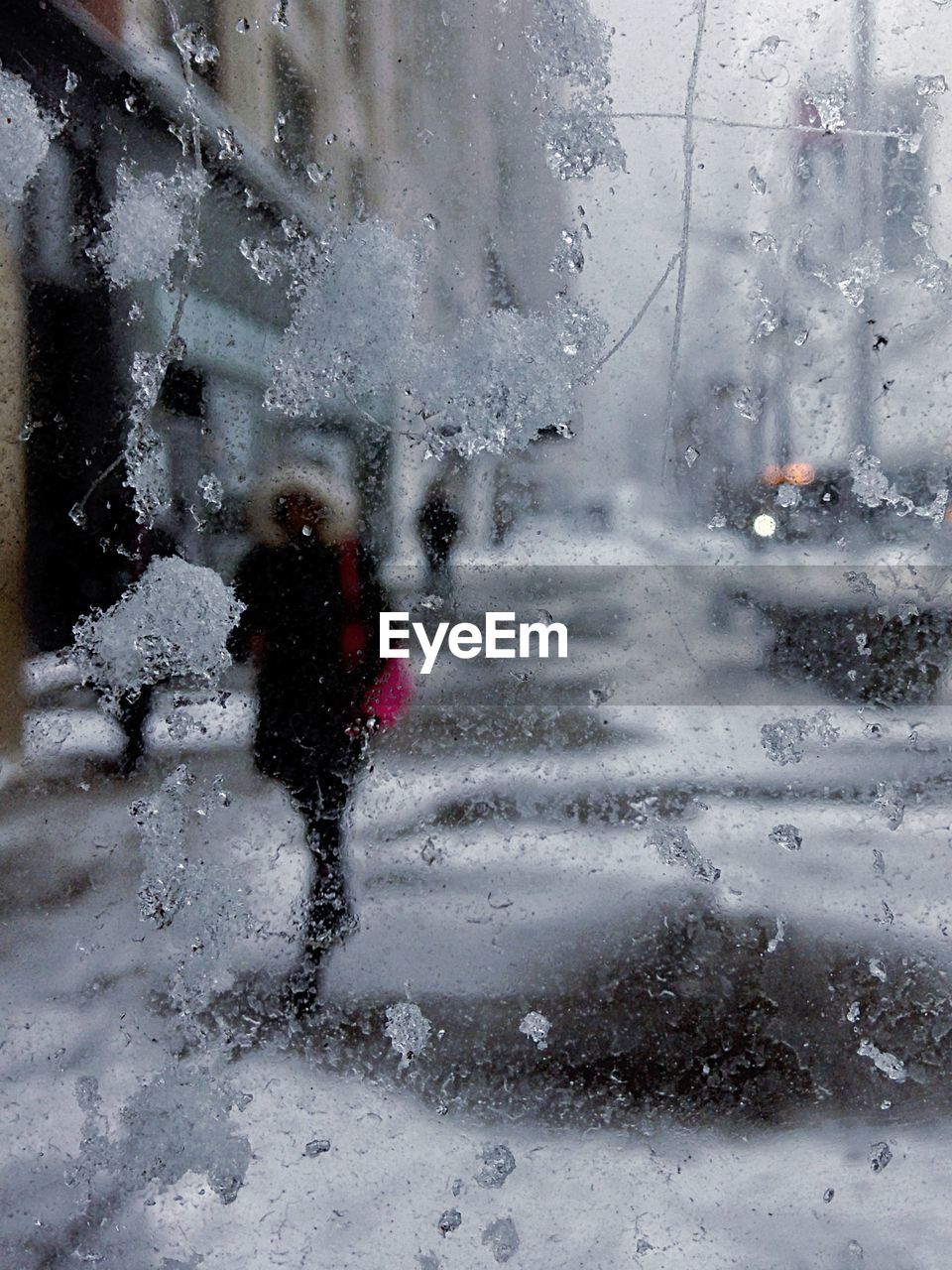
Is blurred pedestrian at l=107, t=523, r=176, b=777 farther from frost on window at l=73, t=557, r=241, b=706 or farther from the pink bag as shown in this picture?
the pink bag

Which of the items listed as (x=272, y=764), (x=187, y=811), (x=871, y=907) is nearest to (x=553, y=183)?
(x=272, y=764)

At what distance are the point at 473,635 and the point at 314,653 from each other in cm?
30

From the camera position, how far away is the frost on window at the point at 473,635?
4.85 feet

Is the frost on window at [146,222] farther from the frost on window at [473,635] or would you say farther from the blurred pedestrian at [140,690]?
the blurred pedestrian at [140,690]

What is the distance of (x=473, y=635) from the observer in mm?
1538

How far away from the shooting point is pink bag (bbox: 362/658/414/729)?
1541mm

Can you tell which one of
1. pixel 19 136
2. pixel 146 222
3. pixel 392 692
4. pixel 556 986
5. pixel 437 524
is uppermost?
pixel 19 136

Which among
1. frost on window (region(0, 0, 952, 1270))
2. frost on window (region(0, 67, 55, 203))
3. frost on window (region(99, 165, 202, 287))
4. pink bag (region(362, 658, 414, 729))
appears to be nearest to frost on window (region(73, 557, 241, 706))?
frost on window (region(0, 0, 952, 1270))

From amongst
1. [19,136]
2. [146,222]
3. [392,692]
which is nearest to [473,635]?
[392,692]

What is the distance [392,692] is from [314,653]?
0.16 meters

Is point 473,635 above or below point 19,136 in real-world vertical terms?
below

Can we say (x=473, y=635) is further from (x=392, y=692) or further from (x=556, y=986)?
(x=556, y=986)

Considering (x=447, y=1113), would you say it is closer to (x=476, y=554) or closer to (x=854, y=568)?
(x=476, y=554)

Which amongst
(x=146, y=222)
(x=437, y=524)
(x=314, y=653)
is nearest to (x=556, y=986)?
(x=314, y=653)
